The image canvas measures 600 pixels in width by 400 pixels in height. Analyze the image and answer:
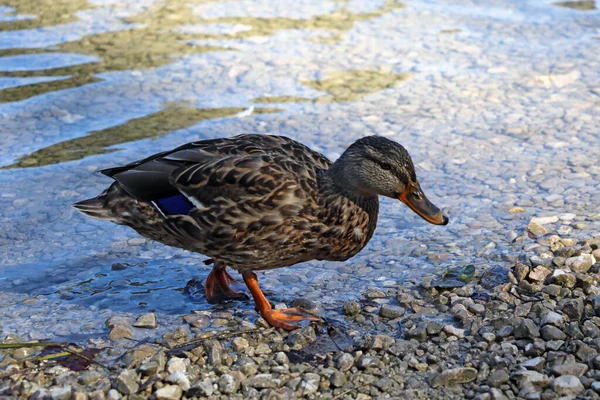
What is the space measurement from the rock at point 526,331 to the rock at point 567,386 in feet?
1.52

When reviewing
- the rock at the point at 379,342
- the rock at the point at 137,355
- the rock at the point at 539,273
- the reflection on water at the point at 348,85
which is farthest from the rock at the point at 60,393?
the reflection on water at the point at 348,85

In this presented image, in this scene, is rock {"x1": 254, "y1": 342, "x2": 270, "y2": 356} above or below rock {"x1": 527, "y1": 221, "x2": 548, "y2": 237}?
below

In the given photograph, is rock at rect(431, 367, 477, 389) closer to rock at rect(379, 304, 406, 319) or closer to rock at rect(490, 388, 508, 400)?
rock at rect(490, 388, 508, 400)

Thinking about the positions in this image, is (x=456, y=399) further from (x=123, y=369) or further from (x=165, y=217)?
(x=165, y=217)

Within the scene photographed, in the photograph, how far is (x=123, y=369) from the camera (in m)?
4.37

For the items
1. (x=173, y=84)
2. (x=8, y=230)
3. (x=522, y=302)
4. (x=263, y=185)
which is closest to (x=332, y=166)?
(x=263, y=185)

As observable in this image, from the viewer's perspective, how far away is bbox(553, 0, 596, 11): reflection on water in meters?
11.1

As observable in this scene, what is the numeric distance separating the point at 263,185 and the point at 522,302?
1.58m

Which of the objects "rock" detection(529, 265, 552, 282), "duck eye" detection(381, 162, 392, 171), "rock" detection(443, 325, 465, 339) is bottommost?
"rock" detection(443, 325, 465, 339)

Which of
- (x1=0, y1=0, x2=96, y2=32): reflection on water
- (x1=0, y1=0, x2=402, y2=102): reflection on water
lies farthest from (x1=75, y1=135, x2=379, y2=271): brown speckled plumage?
(x1=0, y1=0, x2=96, y2=32): reflection on water

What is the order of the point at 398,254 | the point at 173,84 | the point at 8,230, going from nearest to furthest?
the point at 398,254 < the point at 8,230 < the point at 173,84

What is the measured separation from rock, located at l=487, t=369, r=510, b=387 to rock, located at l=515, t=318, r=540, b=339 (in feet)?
1.24

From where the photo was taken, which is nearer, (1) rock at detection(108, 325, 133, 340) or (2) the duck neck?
(1) rock at detection(108, 325, 133, 340)

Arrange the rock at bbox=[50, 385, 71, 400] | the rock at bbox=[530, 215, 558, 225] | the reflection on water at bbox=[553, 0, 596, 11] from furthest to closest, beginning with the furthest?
the reflection on water at bbox=[553, 0, 596, 11], the rock at bbox=[530, 215, 558, 225], the rock at bbox=[50, 385, 71, 400]
